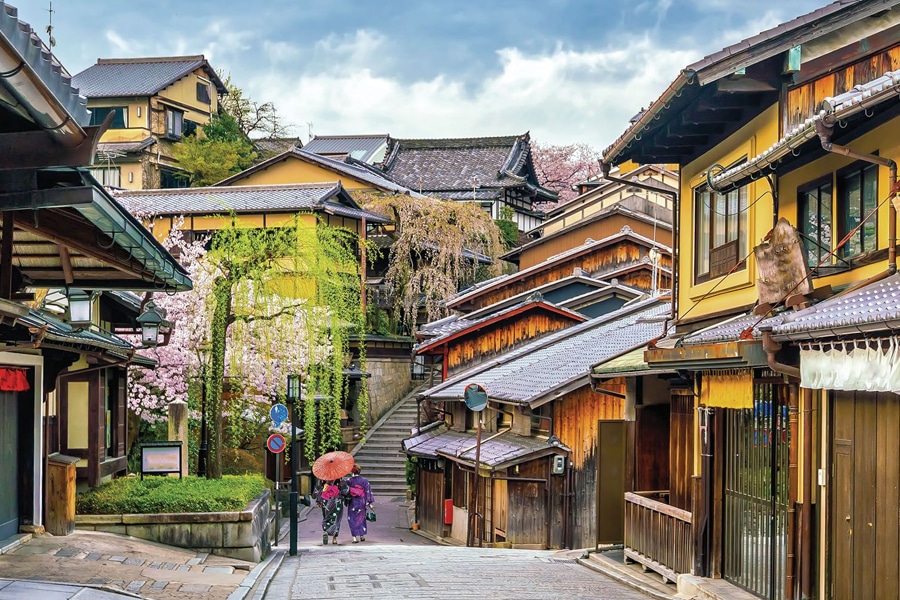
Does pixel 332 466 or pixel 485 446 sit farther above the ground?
pixel 485 446

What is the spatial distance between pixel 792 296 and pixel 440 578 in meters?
6.95

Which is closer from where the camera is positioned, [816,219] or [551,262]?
[816,219]

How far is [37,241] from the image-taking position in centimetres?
1027

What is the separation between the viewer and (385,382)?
4700 centimetres

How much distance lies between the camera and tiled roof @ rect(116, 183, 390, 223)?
43312 millimetres

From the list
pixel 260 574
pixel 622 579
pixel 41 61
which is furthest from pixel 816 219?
pixel 260 574

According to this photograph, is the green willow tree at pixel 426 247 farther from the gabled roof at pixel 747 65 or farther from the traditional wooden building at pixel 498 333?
the gabled roof at pixel 747 65

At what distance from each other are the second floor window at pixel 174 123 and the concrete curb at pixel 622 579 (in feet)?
149

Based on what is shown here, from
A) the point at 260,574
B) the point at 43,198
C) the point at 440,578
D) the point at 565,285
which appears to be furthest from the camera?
the point at 565,285

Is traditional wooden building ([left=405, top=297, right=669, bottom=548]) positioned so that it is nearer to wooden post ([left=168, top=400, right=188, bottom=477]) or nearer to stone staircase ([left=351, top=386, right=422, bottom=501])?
wooden post ([left=168, top=400, right=188, bottom=477])

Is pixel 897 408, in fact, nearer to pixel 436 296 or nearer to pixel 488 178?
pixel 436 296

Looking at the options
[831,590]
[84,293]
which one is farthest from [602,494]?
[84,293]

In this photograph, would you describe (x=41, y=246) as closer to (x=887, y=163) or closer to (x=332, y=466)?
(x=887, y=163)

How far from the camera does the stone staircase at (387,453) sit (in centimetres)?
3947
